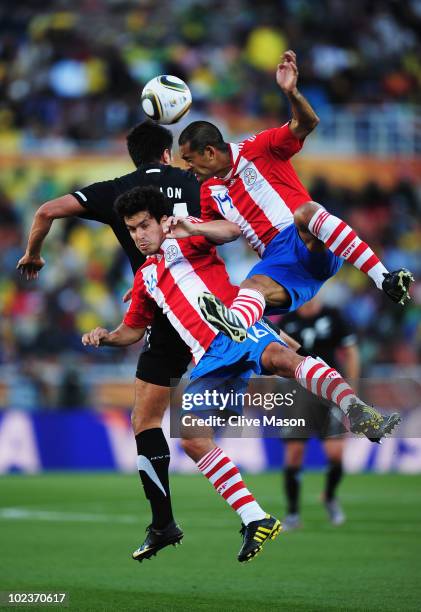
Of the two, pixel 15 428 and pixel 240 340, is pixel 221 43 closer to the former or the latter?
pixel 15 428

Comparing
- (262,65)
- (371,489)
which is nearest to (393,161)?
(262,65)

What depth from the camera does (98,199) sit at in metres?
7.84

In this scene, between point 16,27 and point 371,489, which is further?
point 16,27

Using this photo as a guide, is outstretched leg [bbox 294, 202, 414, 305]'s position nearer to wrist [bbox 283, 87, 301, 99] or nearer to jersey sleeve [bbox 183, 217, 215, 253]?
jersey sleeve [bbox 183, 217, 215, 253]

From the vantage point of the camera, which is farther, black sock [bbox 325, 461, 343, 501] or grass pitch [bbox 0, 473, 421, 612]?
black sock [bbox 325, 461, 343, 501]

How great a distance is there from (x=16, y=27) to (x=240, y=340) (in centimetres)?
1832

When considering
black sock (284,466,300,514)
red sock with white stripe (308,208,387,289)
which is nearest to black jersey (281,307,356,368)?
black sock (284,466,300,514)

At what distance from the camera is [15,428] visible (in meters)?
18.3

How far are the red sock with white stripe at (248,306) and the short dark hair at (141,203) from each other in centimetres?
74

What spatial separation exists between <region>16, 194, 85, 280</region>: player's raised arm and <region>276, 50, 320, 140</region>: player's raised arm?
1.56 m

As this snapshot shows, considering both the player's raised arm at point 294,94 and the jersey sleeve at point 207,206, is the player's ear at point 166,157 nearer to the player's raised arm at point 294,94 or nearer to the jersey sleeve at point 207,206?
the jersey sleeve at point 207,206

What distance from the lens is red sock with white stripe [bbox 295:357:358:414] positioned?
736cm

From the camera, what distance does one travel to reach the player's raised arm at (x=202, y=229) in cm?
719

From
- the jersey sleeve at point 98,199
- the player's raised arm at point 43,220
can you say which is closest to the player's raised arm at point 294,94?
the jersey sleeve at point 98,199
